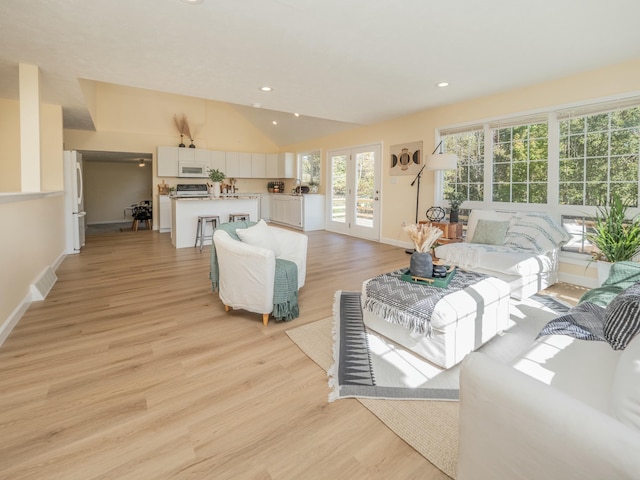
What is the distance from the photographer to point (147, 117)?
8211 mm

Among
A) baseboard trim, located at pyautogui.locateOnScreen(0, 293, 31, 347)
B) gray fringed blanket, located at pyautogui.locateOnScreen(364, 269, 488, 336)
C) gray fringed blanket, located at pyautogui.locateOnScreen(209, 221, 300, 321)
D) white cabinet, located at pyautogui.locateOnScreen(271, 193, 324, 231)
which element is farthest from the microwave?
gray fringed blanket, located at pyautogui.locateOnScreen(364, 269, 488, 336)

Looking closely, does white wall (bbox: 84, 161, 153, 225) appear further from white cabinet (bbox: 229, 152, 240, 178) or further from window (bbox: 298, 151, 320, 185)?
window (bbox: 298, 151, 320, 185)

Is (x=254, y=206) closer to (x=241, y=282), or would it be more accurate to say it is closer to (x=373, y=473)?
(x=241, y=282)

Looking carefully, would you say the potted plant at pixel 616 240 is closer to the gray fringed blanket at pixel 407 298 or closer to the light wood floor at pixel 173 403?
the gray fringed blanket at pixel 407 298

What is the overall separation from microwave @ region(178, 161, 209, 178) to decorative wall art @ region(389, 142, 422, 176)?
5084 millimetres

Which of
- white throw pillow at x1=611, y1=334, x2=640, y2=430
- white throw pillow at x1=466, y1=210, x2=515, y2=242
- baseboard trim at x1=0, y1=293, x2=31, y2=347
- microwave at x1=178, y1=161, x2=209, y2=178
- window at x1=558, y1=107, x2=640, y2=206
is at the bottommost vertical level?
baseboard trim at x1=0, y1=293, x2=31, y2=347

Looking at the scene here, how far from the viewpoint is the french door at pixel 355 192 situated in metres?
7.04

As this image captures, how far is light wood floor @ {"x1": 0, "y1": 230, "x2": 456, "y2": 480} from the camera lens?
55.3 inches

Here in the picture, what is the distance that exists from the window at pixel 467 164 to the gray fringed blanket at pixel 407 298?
290cm

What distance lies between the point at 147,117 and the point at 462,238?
7.87m

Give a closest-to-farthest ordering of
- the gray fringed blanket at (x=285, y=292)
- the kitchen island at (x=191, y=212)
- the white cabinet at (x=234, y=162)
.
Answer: the gray fringed blanket at (x=285, y=292) → the kitchen island at (x=191, y=212) → the white cabinet at (x=234, y=162)

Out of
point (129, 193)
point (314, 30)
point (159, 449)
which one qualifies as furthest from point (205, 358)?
point (129, 193)

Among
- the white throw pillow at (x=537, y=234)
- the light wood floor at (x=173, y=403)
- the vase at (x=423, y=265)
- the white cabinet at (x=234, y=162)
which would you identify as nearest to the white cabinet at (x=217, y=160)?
the white cabinet at (x=234, y=162)

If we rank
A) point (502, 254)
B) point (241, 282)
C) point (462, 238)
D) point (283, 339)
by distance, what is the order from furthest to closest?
1. point (462, 238)
2. point (502, 254)
3. point (241, 282)
4. point (283, 339)
